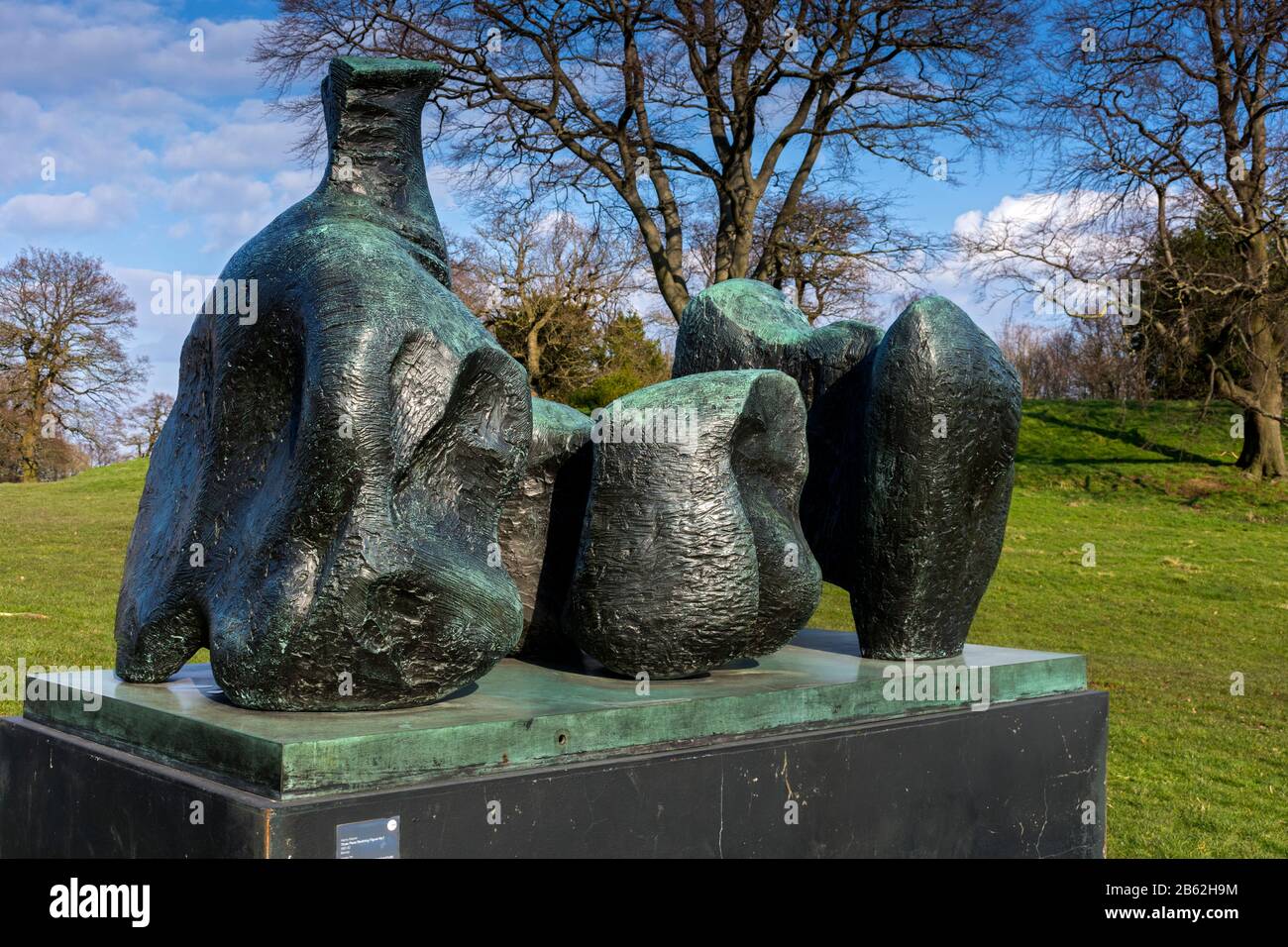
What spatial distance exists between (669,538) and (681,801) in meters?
0.92

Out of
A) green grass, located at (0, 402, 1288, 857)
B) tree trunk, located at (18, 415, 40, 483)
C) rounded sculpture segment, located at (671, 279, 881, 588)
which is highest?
tree trunk, located at (18, 415, 40, 483)

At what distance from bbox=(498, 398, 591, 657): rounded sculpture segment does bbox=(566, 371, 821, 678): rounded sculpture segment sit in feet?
1.11

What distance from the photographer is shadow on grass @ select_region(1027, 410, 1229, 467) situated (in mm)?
24594

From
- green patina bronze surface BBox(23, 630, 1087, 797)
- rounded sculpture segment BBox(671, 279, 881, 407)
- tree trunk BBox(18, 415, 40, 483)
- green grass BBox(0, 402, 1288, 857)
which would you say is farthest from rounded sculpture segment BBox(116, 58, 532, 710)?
tree trunk BBox(18, 415, 40, 483)

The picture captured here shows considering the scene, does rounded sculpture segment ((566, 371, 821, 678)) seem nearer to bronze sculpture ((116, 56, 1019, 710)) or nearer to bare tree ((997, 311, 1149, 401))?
bronze sculpture ((116, 56, 1019, 710))

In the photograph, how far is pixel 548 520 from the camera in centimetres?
502

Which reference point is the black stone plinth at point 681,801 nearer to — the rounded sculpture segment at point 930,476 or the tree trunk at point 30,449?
the rounded sculpture segment at point 930,476

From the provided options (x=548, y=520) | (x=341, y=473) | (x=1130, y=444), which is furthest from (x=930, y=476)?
(x=1130, y=444)

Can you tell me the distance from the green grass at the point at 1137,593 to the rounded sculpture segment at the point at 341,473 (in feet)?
14.1

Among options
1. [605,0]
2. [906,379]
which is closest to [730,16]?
[605,0]

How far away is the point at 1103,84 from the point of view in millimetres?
21016

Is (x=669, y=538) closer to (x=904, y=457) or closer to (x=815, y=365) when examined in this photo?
(x=904, y=457)

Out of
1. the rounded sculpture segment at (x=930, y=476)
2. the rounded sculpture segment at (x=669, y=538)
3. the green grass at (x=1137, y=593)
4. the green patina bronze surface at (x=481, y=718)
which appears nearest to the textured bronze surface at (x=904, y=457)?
the rounded sculpture segment at (x=930, y=476)
